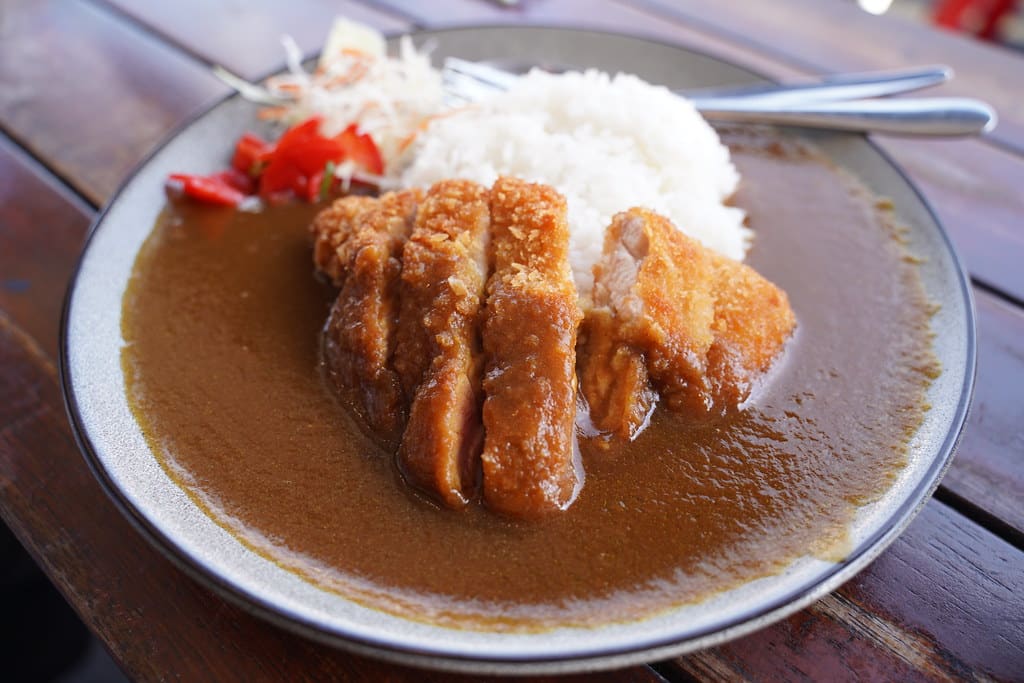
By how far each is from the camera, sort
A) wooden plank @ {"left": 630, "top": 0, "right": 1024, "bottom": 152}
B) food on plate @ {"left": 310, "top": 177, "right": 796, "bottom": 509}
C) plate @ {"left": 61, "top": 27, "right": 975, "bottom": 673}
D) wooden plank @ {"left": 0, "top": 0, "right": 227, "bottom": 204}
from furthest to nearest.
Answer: wooden plank @ {"left": 630, "top": 0, "right": 1024, "bottom": 152} → wooden plank @ {"left": 0, "top": 0, "right": 227, "bottom": 204} → food on plate @ {"left": 310, "top": 177, "right": 796, "bottom": 509} → plate @ {"left": 61, "top": 27, "right": 975, "bottom": 673}

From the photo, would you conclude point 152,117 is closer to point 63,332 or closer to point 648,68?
point 63,332

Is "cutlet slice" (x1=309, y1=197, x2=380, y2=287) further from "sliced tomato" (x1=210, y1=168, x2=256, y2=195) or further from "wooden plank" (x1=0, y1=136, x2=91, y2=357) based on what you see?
"wooden plank" (x1=0, y1=136, x2=91, y2=357)

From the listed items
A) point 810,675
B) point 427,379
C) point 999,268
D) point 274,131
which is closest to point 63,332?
point 427,379

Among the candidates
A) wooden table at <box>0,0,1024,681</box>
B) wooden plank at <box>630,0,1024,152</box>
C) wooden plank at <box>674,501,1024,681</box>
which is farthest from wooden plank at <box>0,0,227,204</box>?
wooden plank at <box>674,501,1024,681</box>

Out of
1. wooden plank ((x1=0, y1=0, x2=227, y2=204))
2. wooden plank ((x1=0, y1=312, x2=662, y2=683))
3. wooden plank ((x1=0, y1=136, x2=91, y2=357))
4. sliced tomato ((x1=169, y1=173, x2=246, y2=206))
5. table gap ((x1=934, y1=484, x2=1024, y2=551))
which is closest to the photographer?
wooden plank ((x1=0, y1=312, x2=662, y2=683))

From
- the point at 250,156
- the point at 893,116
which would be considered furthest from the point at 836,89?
the point at 250,156

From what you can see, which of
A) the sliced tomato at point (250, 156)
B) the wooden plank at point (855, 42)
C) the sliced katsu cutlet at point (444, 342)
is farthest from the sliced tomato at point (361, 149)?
the wooden plank at point (855, 42)

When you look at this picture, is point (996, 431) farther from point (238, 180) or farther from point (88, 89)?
point (88, 89)
